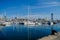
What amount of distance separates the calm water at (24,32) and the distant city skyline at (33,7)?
11.3 inches

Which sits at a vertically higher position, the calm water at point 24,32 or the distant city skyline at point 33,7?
the distant city skyline at point 33,7

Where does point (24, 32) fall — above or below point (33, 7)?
below

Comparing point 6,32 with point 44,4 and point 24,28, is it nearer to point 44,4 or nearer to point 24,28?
point 24,28

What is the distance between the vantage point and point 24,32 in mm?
3791

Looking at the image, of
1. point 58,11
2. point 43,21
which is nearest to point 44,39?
point 43,21

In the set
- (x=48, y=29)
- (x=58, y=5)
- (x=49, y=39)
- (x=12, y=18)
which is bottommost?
(x=49, y=39)

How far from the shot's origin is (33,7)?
382 cm

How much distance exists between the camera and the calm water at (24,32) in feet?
12.3

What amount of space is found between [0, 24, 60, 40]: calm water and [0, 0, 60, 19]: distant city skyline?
29cm

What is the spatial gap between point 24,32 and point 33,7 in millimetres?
629

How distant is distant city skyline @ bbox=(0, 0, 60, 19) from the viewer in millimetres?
3798

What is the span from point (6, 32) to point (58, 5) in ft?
4.56

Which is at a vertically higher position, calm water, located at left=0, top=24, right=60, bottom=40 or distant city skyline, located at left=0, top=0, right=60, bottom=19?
distant city skyline, located at left=0, top=0, right=60, bottom=19

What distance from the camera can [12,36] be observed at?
3814 millimetres
